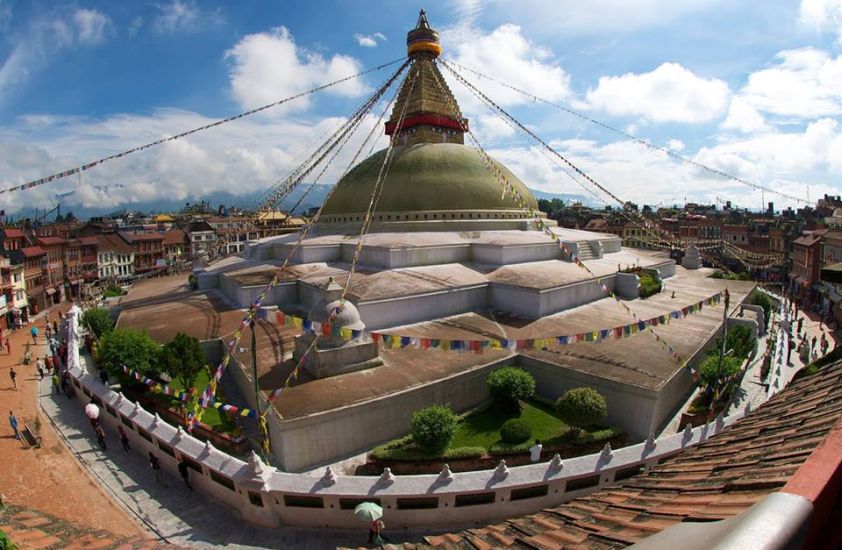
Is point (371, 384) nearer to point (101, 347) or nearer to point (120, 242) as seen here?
point (101, 347)

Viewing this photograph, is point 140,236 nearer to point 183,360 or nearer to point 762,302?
point 183,360

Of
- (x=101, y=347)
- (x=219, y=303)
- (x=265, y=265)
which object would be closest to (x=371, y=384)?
(x=101, y=347)

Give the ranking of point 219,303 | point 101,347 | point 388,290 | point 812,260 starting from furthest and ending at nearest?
point 812,260, point 219,303, point 388,290, point 101,347

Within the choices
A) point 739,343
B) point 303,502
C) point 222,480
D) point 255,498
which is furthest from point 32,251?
point 739,343

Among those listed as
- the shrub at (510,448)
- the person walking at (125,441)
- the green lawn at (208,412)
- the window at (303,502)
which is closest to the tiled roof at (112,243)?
the green lawn at (208,412)

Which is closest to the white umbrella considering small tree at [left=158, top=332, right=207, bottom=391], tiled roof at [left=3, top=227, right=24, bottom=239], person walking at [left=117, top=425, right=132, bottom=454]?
person walking at [left=117, top=425, right=132, bottom=454]

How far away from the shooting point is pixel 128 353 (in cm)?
1284


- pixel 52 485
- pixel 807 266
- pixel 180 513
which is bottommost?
pixel 180 513

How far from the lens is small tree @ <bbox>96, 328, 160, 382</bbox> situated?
12773mm

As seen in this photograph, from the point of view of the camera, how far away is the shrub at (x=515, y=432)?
10.1 m

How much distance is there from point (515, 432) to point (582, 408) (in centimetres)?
159

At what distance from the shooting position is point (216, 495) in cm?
956

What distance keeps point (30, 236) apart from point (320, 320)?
115 ft

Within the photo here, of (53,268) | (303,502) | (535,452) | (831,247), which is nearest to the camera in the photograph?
(303,502)
